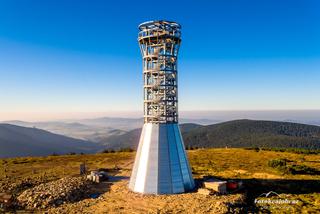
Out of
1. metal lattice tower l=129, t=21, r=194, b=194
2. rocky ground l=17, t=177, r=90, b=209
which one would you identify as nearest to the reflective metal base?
metal lattice tower l=129, t=21, r=194, b=194

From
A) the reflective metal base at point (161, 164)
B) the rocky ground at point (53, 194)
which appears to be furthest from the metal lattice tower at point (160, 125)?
the rocky ground at point (53, 194)

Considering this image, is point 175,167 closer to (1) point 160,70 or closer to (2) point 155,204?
(2) point 155,204

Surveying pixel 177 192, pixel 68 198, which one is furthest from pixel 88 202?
pixel 177 192

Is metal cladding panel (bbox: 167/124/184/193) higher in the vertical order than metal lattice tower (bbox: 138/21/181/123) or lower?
lower

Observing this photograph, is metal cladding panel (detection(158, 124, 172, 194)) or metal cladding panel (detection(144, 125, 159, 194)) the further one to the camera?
metal cladding panel (detection(144, 125, 159, 194))

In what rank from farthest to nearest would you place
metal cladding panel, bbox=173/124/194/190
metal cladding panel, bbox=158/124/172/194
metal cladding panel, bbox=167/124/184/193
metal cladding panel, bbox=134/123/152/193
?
1. metal cladding panel, bbox=173/124/194/190
2. metal cladding panel, bbox=134/123/152/193
3. metal cladding panel, bbox=167/124/184/193
4. metal cladding panel, bbox=158/124/172/194

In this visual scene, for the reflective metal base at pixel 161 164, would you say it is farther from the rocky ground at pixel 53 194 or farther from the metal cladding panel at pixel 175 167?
the rocky ground at pixel 53 194

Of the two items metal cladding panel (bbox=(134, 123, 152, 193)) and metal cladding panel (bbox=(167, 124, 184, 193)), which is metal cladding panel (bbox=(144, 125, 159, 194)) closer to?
metal cladding panel (bbox=(134, 123, 152, 193))

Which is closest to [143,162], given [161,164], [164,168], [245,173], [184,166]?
[161,164]

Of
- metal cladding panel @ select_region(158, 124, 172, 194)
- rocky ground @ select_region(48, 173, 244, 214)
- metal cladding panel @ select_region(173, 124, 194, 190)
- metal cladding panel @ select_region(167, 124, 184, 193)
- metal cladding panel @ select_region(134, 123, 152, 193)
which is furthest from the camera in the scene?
metal cladding panel @ select_region(173, 124, 194, 190)
